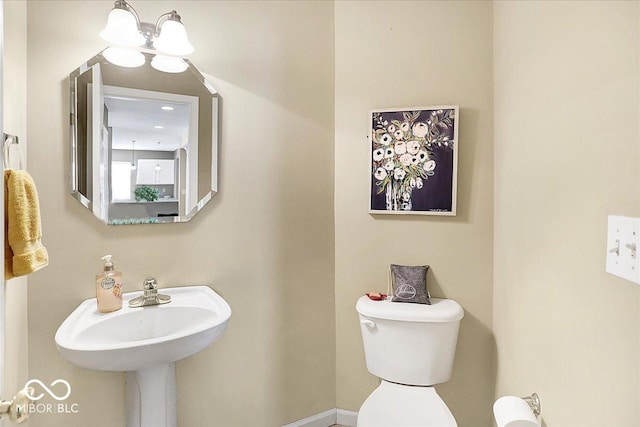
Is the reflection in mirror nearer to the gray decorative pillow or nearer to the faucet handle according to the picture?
the faucet handle

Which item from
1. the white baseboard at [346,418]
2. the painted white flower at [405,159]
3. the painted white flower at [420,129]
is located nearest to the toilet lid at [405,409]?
the white baseboard at [346,418]

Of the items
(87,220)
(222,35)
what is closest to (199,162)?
(87,220)

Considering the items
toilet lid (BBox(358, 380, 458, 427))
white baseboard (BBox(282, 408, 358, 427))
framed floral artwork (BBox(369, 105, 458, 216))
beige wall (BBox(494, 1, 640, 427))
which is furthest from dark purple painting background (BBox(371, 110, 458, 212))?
white baseboard (BBox(282, 408, 358, 427))

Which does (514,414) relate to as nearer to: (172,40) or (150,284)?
(150,284)

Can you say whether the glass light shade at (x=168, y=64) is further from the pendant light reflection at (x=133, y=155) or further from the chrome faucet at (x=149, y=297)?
the chrome faucet at (x=149, y=297)

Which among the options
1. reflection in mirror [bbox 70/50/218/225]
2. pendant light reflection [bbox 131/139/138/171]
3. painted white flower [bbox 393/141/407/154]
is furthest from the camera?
painted white flower [bbox 393/141/407/154]

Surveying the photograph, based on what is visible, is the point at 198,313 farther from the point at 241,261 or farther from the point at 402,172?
the point at 402,172

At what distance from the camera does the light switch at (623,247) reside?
27.2 inches

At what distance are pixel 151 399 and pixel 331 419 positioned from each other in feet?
3.43

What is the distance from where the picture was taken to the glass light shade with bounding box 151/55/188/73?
61.5 inches

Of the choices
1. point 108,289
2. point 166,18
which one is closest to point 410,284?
point 108,289

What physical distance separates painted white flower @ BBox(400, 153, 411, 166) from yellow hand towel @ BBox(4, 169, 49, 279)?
1.50m

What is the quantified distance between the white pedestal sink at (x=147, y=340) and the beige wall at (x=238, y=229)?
0.12 meters

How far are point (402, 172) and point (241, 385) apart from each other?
4.33 feet
